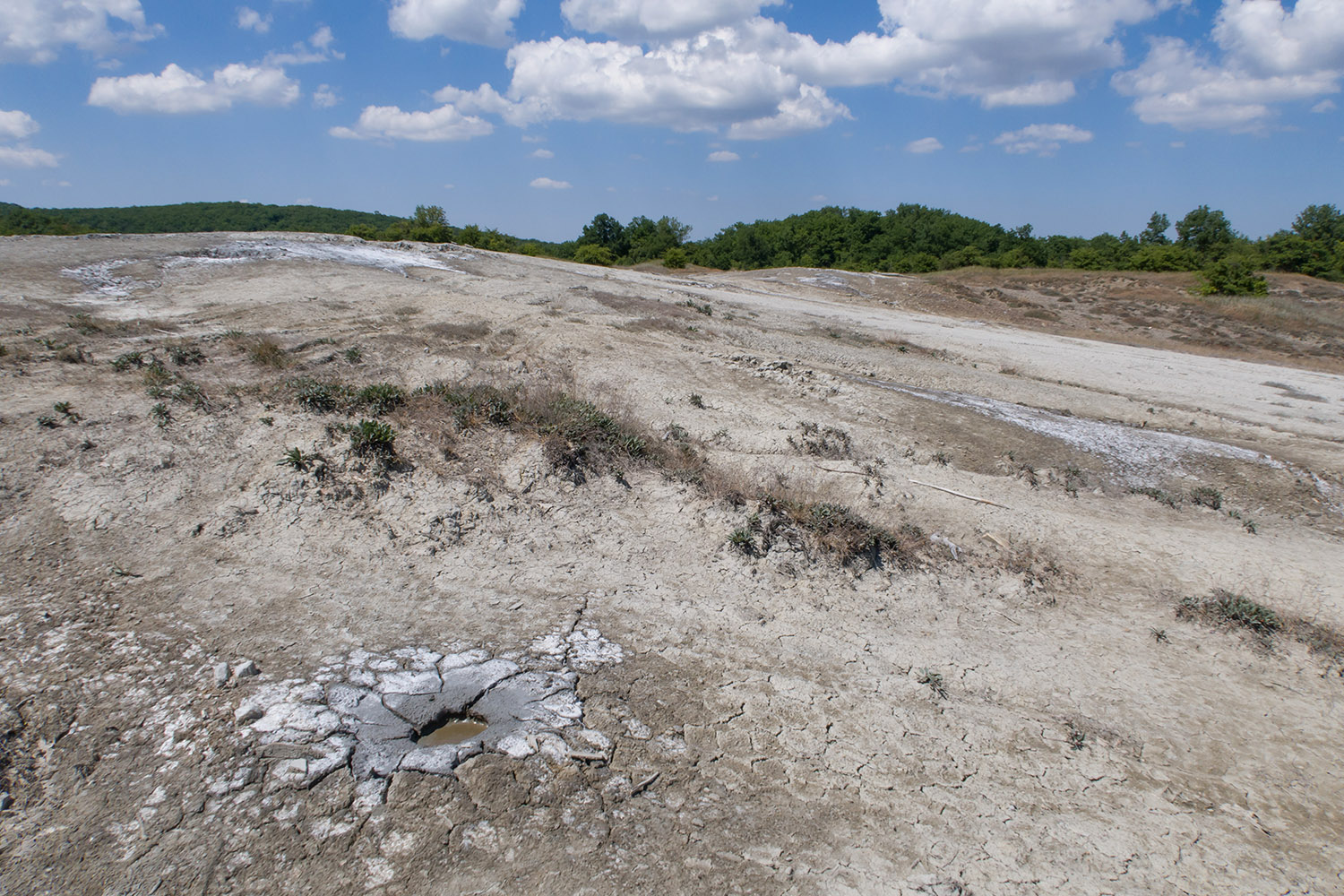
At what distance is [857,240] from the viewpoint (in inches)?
2221

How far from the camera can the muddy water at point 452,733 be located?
3977mm

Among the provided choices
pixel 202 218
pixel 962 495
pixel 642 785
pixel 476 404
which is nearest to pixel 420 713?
pixel 642 785

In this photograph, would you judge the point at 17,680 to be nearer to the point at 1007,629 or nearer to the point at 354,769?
the point at 354,769

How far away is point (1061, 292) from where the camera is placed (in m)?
30.6

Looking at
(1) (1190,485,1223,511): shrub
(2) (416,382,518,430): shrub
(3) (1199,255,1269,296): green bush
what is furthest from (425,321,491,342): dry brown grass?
(3) (1199,255,1269,296): green bush

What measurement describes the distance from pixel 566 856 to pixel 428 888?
25.2 inches

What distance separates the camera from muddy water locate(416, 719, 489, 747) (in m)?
3.98

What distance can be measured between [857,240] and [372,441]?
183ft

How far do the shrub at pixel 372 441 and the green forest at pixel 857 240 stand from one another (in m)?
28.1

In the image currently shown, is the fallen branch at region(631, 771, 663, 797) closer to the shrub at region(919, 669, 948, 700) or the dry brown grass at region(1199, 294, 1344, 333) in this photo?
the shrub at region(919, 669, 948, 700)

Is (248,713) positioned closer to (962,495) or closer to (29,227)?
(962,495)

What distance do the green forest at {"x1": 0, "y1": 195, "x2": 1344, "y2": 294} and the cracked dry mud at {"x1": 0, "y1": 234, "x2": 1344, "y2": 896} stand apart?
90.5 feet

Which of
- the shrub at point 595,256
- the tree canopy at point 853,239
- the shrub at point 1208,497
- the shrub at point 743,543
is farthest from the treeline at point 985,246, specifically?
the shrub at point 743,543

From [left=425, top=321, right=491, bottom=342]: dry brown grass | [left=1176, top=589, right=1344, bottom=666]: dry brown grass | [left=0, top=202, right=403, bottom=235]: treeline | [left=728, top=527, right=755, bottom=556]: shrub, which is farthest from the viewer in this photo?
[left=0, top=202, right=403, bottom=235]: treeline
